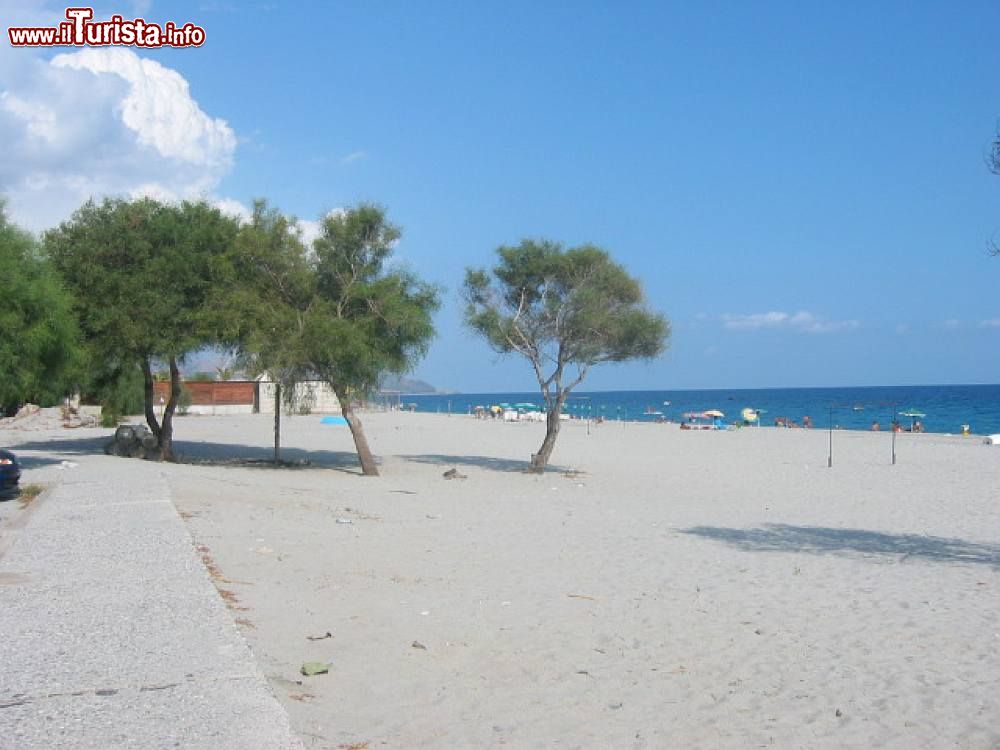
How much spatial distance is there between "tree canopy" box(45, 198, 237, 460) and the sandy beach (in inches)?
169

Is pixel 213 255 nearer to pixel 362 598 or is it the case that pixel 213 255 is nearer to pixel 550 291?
pixel 550 291

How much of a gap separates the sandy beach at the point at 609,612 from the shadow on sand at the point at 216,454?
4.90 meters

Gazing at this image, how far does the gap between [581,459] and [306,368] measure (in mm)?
12931

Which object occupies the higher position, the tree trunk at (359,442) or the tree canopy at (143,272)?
the tree canopy at (143,272)

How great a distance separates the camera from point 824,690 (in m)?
6.71

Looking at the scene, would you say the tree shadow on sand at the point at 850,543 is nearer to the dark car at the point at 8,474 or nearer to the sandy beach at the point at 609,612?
the sandy beach at the point at 609,612

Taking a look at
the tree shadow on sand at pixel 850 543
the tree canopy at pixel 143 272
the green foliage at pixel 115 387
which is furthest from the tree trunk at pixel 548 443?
the green foliage at pixel 115 387

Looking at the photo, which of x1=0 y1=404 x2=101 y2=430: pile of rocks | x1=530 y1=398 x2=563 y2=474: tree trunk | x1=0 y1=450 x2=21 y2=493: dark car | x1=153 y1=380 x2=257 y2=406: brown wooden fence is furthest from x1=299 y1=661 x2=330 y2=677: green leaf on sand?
x1=153 y1=380 x2=257 y2=406: brown wooden fence

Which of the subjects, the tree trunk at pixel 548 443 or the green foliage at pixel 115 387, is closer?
the green foliage at pixel 115 387

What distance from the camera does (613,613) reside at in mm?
9070

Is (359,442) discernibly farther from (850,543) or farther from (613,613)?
(613,613)

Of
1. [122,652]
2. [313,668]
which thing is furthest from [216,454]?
[122,652]

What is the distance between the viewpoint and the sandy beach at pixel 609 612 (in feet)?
20.0

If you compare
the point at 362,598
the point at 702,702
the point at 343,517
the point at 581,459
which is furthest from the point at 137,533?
the point at 581,459
